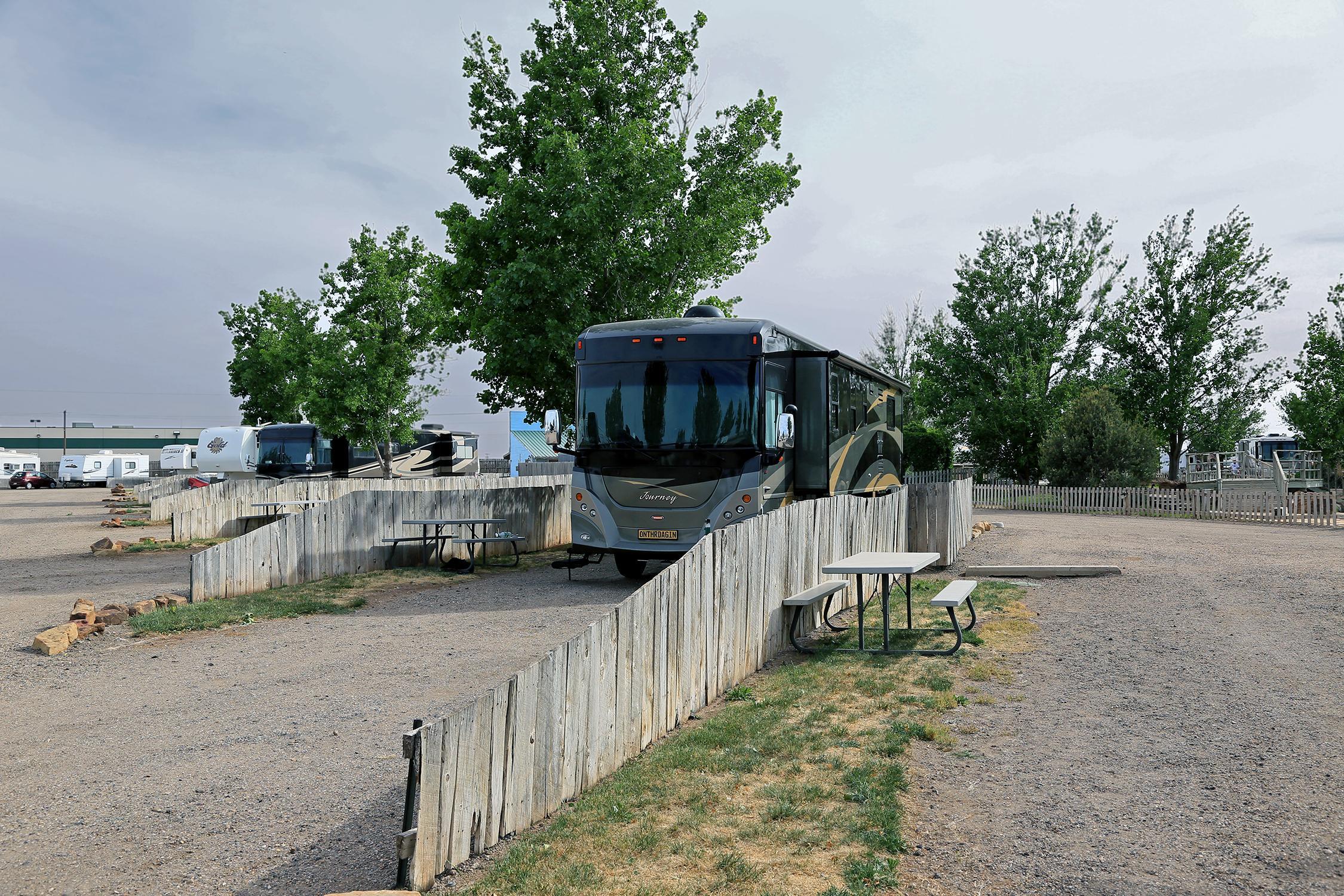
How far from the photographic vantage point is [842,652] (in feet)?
27.3

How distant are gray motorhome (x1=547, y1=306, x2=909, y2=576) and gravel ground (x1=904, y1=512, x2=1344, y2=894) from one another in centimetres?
382

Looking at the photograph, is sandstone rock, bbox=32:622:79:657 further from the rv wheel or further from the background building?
the background building

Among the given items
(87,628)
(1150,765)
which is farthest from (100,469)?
(1150,765)

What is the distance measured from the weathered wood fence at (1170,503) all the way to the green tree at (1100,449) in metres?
1.28

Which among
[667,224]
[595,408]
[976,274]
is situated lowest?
[595,408]

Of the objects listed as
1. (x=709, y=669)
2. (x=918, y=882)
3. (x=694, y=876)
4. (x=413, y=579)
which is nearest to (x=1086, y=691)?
(x=709, y=669)

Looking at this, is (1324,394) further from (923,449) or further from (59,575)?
(59,575)

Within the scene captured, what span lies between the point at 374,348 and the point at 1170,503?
87.0 ft

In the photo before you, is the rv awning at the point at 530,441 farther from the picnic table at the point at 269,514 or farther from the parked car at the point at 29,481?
the parked car at the point at 29,481

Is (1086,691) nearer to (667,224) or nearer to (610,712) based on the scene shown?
(610,712)

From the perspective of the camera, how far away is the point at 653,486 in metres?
12.3

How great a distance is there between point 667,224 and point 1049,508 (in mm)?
20321

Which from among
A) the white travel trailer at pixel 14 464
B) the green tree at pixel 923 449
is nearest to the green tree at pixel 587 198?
the green tree at pixel 923 449

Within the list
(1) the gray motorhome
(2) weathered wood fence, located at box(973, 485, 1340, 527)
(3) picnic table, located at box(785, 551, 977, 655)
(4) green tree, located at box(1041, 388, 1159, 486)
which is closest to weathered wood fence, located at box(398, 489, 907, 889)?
(3) picnic table, located at box(785, 551, 977, 655)
